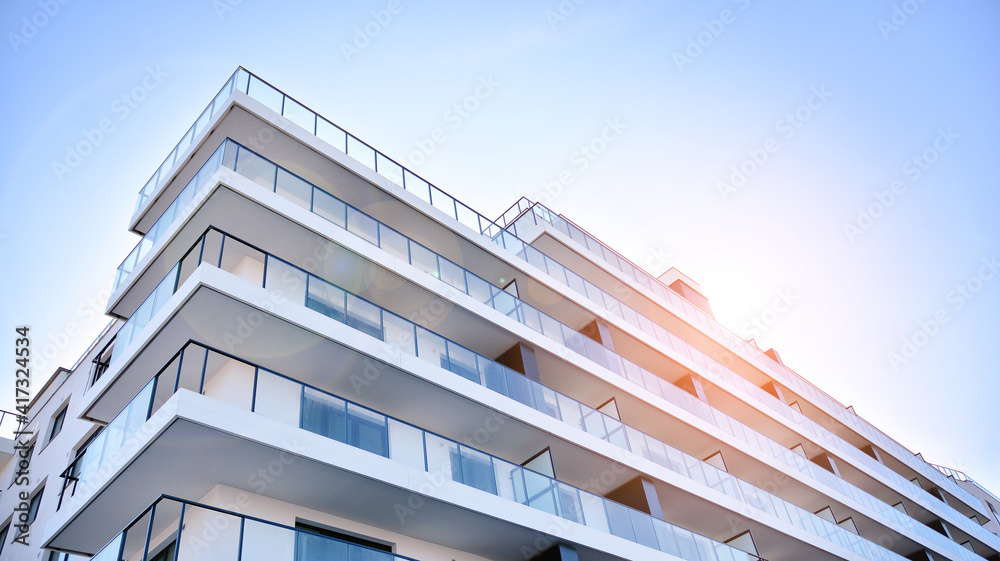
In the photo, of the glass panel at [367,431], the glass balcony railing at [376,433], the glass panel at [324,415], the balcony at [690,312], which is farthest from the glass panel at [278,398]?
the balcony at [690,312]

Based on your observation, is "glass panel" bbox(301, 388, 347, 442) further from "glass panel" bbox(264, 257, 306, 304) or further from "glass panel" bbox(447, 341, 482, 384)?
"glass panel" bbox(447, 341, 482, 384)

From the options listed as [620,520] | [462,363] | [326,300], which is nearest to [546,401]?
[462,363]

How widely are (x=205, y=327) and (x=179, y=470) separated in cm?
285

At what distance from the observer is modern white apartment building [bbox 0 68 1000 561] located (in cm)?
1127

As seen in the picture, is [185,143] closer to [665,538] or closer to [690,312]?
[665,538]

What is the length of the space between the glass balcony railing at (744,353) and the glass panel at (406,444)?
9.94 m

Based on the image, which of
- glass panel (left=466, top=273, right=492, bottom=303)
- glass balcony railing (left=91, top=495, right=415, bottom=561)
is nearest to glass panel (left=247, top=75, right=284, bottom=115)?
glass panel (left=466, top=273, right=492, bottom=303)

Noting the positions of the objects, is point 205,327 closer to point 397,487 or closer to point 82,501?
point 82,501

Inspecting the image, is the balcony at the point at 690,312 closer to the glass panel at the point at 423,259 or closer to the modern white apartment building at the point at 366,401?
the modern white apartment building at the point at 366,401

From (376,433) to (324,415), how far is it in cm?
102

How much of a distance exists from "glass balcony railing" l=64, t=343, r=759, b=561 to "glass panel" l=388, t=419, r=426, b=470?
0.06ft

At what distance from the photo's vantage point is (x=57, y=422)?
846 inches

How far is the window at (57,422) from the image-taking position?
69.4ft

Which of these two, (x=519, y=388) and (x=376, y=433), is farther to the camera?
(x=519, y=388)
